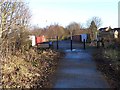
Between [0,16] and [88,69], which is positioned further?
[88,69]

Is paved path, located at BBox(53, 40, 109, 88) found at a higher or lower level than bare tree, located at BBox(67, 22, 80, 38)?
lower

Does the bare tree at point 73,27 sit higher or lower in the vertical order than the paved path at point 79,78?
higher

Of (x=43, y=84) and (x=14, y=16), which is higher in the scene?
(x=14, y=16)

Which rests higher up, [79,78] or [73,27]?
[73,27]

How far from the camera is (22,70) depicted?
1123 centimetres

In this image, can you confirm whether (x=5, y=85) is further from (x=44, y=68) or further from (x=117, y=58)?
(x=117, y=58)

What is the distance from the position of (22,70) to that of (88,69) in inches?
157

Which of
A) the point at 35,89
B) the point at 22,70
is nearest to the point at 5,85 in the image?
the point at 35,89

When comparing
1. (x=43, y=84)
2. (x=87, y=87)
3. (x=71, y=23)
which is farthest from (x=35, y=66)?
(x=71, y=23)

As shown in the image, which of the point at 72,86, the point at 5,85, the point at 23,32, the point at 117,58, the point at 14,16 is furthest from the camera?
the point at 23,32

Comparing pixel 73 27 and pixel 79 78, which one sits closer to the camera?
pixel 79 78

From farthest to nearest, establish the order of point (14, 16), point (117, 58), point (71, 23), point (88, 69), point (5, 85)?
point (71, 23), point (117, 58), point (88, 69), point (14, 16), point (5, 85)

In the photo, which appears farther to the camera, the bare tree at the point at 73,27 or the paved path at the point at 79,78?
the bare tree at the point at 73,27

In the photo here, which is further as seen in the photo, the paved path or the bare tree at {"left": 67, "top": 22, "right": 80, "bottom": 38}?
the bare tree at {"left": 67, "top": 22, "right": 80, "bottom": 38}
